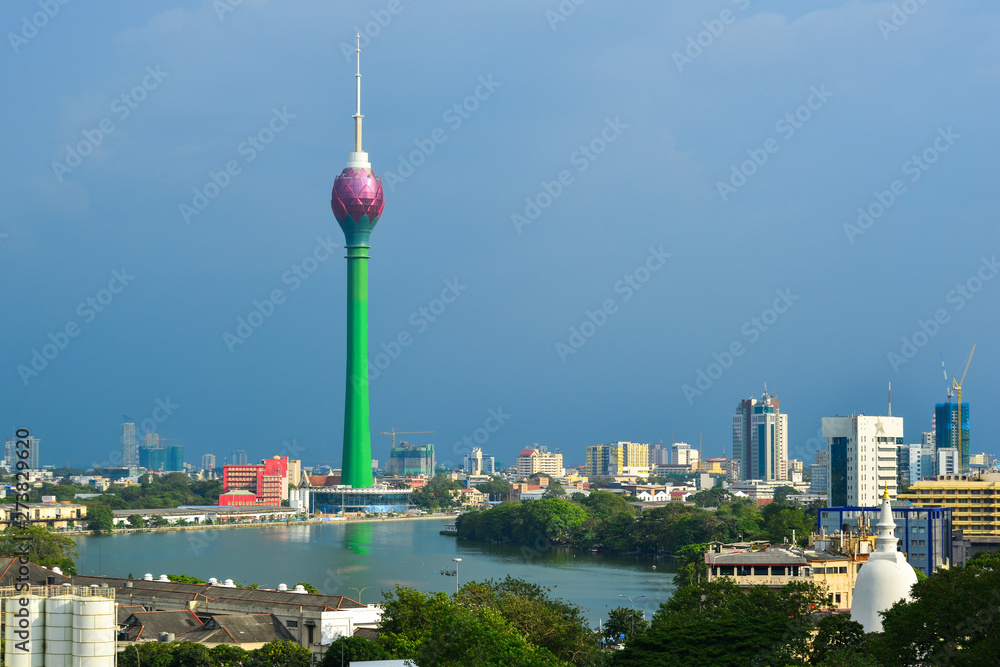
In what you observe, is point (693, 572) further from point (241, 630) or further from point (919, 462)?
point (919, 462)

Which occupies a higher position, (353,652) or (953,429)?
(953,429)

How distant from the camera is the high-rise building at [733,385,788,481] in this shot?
292 ft

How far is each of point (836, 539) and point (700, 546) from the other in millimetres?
10102

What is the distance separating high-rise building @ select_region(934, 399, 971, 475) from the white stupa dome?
134ft

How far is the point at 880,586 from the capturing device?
12500mm

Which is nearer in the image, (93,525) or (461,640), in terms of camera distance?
(461,640)

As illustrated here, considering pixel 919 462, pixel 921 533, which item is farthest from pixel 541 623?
pixel 919 462

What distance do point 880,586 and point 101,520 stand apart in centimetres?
4360

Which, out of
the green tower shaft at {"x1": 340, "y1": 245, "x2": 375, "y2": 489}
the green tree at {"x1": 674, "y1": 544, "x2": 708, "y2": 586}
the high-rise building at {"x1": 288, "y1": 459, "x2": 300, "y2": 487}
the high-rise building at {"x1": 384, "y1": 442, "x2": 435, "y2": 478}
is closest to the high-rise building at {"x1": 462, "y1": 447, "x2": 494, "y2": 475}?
the high-rise building at {"x1": 384, "y1": 442, "x2": 435, "y2": 478}

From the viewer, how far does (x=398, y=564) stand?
34.2 meters

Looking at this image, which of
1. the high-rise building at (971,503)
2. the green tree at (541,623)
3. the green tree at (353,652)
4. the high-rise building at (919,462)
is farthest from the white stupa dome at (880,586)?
the high-rise building at (919,462)

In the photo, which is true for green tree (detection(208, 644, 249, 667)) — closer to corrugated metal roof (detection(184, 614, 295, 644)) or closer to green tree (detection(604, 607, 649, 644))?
corrugated metal roof (detection(184, 614, 295, 644))

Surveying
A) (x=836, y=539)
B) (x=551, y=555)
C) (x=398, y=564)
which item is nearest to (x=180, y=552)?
(x=398, y=564)

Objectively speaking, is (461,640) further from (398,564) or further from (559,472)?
(559,472)
